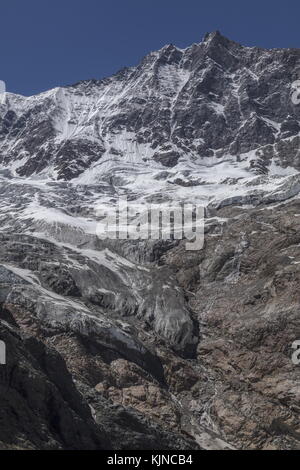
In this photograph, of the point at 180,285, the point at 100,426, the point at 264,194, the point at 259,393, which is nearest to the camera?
the point at 100,426

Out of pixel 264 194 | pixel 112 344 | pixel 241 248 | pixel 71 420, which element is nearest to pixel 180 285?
pixel 241 248

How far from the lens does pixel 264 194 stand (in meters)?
131

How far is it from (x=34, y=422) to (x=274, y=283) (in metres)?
45.7

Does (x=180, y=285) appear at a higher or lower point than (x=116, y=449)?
higher

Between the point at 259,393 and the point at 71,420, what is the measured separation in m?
28.2

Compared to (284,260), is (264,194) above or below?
above

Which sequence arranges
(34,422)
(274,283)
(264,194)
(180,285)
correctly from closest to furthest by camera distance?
(34,422) < (274,283) < (180,285) < (264,194)

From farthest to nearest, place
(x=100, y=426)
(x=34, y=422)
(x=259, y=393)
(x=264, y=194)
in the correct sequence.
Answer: (x=264, y=194) → (x=259, y=393) → (x=100, y=426) → (x=34, y=422)
